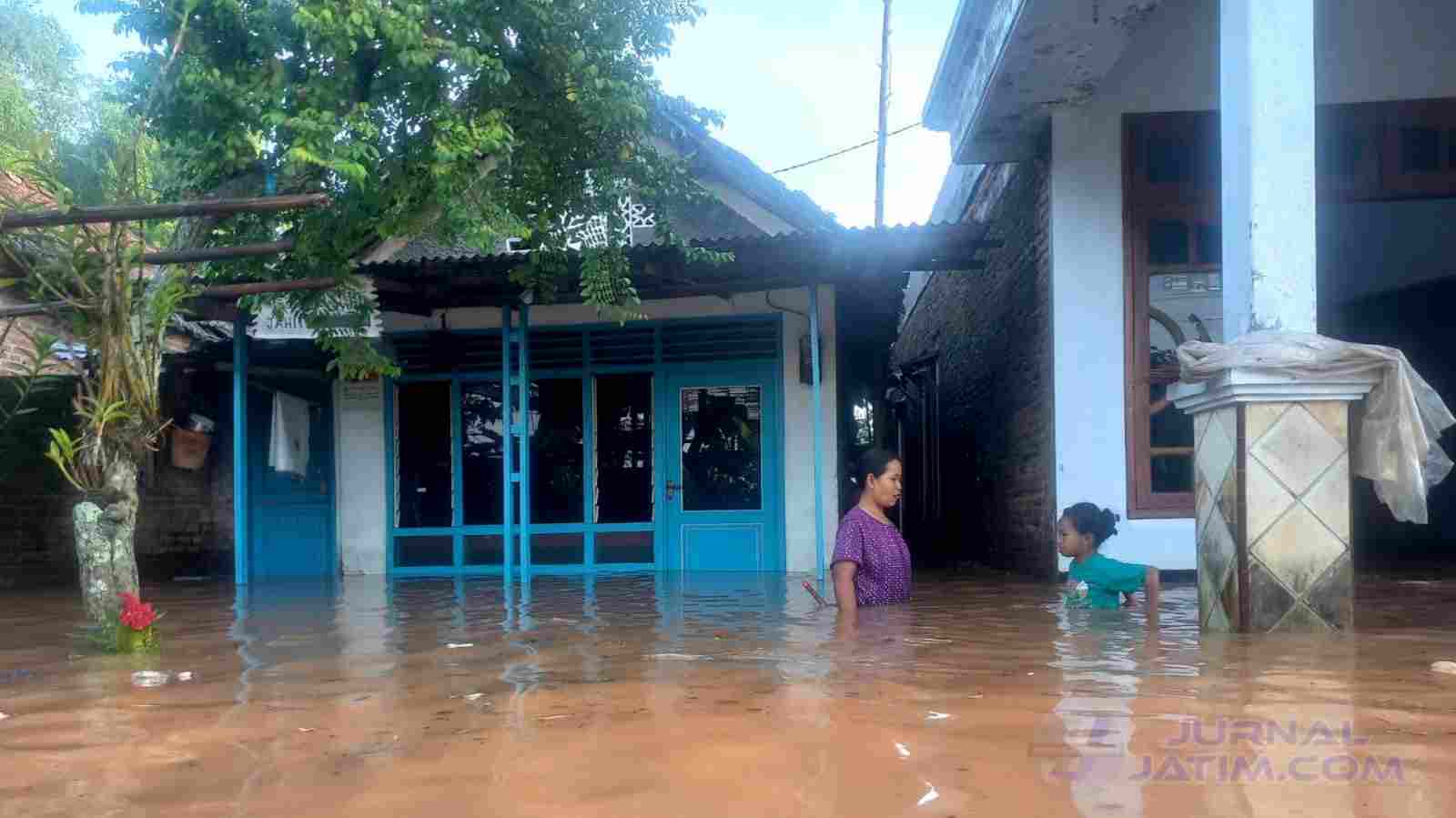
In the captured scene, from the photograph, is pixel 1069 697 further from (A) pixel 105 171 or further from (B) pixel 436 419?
(B) pixel 436 419

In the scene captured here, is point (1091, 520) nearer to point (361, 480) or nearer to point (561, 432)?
point (561, 432)

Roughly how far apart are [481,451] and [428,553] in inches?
46.0

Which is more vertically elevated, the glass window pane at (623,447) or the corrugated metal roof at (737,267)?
the corrugated metal roof at (737,267)

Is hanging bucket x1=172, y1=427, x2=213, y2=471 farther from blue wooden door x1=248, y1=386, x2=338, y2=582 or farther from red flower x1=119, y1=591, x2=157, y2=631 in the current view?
red flower x1=119, y1=591, x2=157, y2=631

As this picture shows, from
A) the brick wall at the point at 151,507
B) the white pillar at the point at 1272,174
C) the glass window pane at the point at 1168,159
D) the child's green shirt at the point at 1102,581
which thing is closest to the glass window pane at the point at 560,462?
the brick wall at the point at 151,507

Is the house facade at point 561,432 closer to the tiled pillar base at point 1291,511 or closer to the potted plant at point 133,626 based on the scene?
the potted plant at point 133,626

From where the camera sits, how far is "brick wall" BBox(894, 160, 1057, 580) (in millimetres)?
9492

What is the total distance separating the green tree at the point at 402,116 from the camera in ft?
18.6

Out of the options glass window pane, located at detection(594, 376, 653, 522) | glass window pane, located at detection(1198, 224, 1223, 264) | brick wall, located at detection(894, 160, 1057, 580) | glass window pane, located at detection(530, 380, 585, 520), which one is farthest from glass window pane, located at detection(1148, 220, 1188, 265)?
glass window pane, located at detection(530, 380, 585, 520)

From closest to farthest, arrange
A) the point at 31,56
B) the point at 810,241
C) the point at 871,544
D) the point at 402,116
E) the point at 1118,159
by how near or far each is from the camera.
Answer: the point at 871,544 → the point at 402,116 → the point at 1118,159 → the point at 810,241 → the point at 31,56

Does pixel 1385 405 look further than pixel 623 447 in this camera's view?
No

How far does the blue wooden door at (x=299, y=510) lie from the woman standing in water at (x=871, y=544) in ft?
26.0

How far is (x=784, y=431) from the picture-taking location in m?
11.3

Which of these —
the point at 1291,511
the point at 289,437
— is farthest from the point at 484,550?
the point at 1291,511
